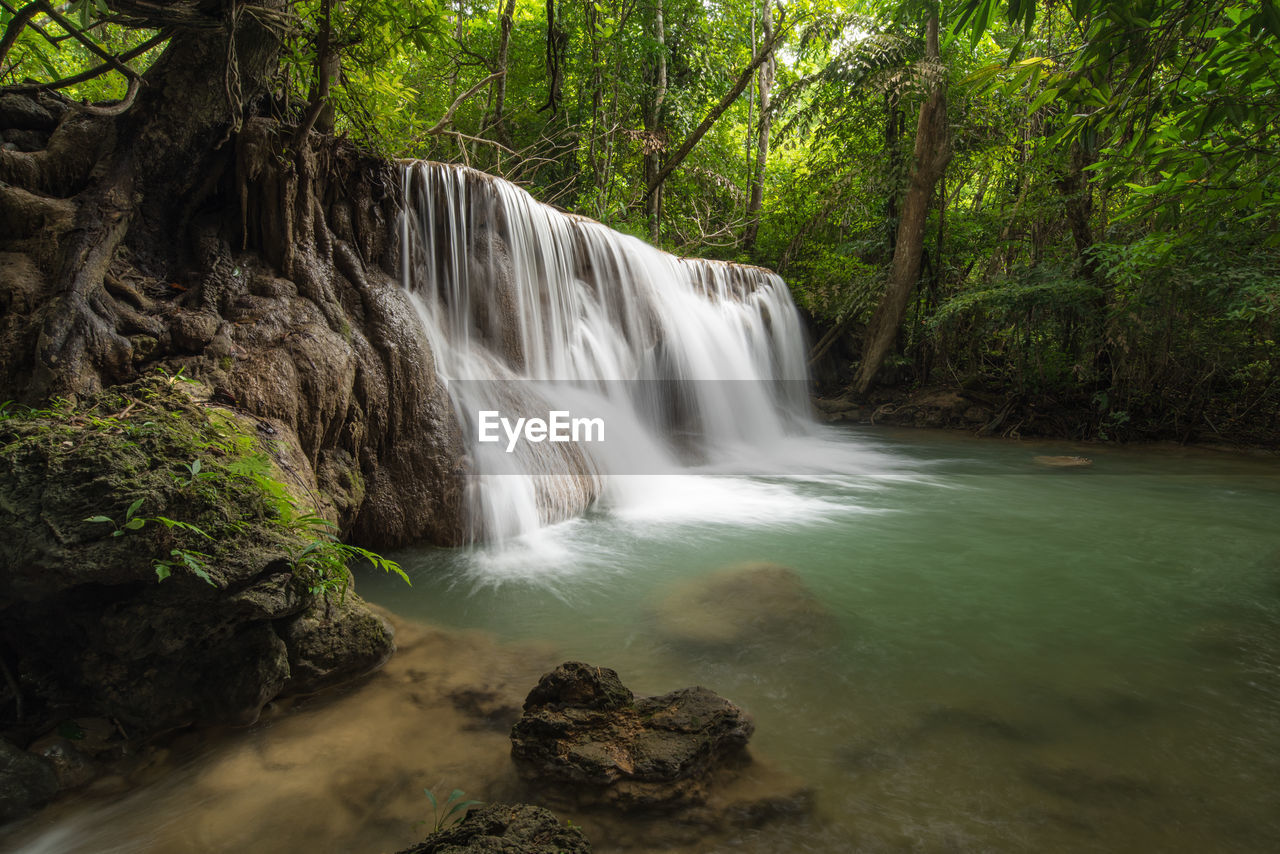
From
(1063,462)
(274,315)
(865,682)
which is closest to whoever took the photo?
(865,682)

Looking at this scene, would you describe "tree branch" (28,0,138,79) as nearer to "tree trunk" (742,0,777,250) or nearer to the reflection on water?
the reflection on water

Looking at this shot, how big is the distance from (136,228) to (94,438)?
7.30ft

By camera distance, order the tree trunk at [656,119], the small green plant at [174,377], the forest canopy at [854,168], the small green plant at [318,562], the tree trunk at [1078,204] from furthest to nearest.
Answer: the tree trunk at [656,119], the tree trunk at [1078,204], the forest canopy at [854,168], the small green plant at [174,377], the small green plant at [318,562]

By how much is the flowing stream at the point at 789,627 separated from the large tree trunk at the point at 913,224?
16.7ft

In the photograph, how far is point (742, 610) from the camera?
352cm

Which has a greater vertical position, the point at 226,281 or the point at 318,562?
the point at 226,281

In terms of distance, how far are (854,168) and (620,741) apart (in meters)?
13.6

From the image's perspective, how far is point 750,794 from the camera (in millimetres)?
2064

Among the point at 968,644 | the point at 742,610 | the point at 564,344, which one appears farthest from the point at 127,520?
the point at 564,344

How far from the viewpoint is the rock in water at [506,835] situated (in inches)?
59.9

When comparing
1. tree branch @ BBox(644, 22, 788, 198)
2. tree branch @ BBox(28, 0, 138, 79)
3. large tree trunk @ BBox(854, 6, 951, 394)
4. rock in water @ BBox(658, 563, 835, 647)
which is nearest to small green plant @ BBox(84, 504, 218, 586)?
rock in water @ BBox(658, 563, 835, 647)

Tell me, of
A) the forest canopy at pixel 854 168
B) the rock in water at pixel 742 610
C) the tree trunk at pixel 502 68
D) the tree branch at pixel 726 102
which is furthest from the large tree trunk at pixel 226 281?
the tree branch at pixel 726 102

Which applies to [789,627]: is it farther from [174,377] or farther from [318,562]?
[174,377]

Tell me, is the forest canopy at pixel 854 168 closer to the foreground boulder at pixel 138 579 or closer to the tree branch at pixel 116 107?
→ the tree branch at pixel 116 107
